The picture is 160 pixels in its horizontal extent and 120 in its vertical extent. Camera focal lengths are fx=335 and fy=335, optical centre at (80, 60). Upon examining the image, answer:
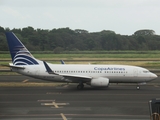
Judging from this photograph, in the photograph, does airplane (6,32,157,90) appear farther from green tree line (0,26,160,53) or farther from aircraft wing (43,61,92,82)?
green tree line (0,26,160,53)

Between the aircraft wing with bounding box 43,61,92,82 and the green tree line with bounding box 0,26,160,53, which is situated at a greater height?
the green tree line with bounding box 0,26,160,53

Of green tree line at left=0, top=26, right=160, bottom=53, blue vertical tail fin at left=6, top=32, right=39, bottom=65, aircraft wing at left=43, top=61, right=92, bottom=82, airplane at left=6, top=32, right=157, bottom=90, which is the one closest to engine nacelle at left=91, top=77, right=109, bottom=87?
airplane at left=6, top=32, right=157, bottom=90

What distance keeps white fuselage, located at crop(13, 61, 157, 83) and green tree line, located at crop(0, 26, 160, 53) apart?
27907 millimetres

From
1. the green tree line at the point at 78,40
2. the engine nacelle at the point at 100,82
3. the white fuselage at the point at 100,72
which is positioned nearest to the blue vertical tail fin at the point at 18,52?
the white fuselage at the point at 100,72

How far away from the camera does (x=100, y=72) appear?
108 feet

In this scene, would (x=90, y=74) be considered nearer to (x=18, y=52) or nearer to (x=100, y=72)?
(x=100, y=72)

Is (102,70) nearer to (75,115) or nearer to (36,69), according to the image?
(36,69)

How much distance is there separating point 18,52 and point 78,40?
38.7 m

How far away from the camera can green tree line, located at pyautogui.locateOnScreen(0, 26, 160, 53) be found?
65.2 m

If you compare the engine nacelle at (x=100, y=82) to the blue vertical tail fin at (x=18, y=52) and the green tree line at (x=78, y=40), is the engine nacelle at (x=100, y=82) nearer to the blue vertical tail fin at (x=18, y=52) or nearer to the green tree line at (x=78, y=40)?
the blue vertical tail fin at (x=18, y=52)

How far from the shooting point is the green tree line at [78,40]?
65.2m

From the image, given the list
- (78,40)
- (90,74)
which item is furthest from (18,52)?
(78,40)

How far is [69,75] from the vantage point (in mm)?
31828

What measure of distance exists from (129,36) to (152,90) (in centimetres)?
4648
